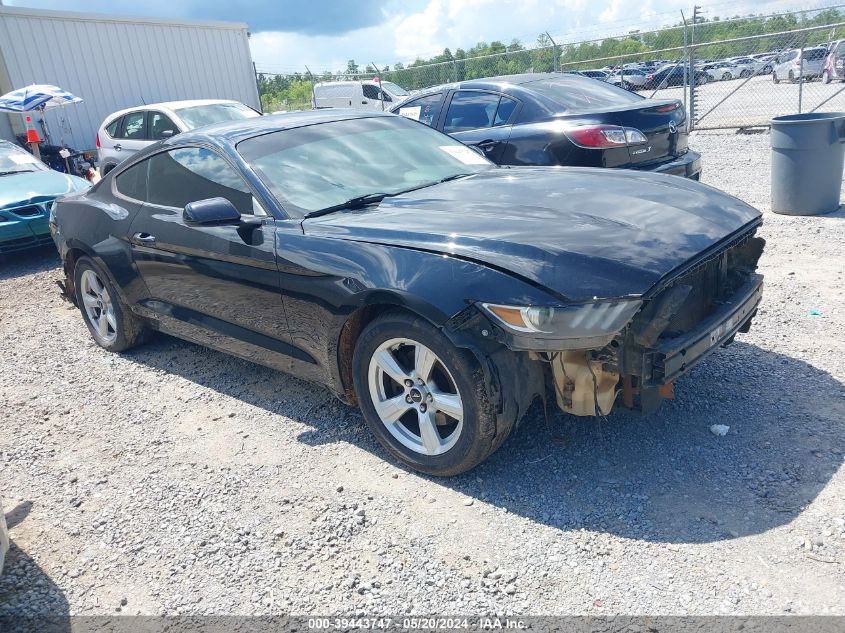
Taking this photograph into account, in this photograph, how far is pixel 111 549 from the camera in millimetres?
3051

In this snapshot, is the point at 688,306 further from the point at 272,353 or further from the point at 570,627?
the point at 272,353

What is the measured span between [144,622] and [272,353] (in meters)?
1.59

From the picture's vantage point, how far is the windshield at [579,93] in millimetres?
6793

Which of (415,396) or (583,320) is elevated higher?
(583,320)

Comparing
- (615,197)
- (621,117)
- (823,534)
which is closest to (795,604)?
(823,534)

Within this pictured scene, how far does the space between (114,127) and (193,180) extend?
359 inches

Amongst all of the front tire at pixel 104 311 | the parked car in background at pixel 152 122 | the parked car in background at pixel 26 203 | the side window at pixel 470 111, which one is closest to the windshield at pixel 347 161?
the front tire at pixel 104 311

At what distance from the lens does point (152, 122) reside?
11.2m

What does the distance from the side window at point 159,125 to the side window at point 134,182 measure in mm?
6389

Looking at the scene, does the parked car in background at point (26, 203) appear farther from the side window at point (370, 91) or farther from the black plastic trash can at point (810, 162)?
the side window at point (370, 91)

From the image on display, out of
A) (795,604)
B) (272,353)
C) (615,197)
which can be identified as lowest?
(795,604)

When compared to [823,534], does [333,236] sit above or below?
above

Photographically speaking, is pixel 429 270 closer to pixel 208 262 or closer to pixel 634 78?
pixel 208 262

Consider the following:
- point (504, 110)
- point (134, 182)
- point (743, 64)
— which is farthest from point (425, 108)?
point (743, 64)
